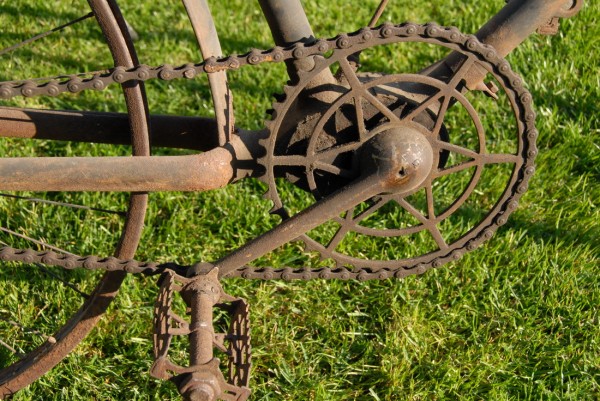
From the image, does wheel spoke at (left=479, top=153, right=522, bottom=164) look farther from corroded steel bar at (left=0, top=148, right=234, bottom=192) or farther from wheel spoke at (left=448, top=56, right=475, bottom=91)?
corroded steel bar at (left=0, top=148, right=234, bottom=192)

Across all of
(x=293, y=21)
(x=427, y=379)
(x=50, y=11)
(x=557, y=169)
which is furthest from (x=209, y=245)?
(x=50, y=11)

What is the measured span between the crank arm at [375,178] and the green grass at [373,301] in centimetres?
75

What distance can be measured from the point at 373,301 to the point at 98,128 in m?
1.33

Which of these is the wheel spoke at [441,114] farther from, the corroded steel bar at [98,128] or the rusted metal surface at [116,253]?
the rusted metal surface at [116,253]

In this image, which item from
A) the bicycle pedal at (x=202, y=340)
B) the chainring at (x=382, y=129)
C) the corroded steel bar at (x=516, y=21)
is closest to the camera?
the bicycle pedal at (x=202, y=340)

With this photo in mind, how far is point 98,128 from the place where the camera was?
2719mm

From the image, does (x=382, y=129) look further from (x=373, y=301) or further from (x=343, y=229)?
(x=373, y=301)

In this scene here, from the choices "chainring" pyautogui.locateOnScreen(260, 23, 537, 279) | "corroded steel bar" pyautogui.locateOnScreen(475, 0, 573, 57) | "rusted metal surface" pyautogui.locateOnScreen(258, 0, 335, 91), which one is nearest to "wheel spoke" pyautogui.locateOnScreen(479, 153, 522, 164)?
"chainring" pyautogui.locateOnScreen(260, 23, 537, 279)

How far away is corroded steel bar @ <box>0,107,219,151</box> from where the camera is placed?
2660 mm

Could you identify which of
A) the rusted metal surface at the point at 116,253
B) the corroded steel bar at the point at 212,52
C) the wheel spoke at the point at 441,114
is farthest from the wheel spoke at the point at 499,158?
the rusted metal surface at the point at 116,253

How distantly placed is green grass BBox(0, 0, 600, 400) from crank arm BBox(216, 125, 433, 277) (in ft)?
2.46

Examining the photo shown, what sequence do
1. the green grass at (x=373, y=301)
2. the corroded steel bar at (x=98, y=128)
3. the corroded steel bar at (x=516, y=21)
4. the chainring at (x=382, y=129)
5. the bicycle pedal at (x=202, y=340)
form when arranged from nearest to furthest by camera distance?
the bicycle pedal at (x=202, y=340) < the chainring at (x=382, y=129) < the corroded steel bar at (x=516, y=21) < the corroded steel bar at (x=98, y=128) < the green grass at (x=373, y=301)

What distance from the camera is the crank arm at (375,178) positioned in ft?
8.27

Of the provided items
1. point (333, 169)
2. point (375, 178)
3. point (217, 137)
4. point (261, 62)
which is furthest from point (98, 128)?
point (375, 178)
